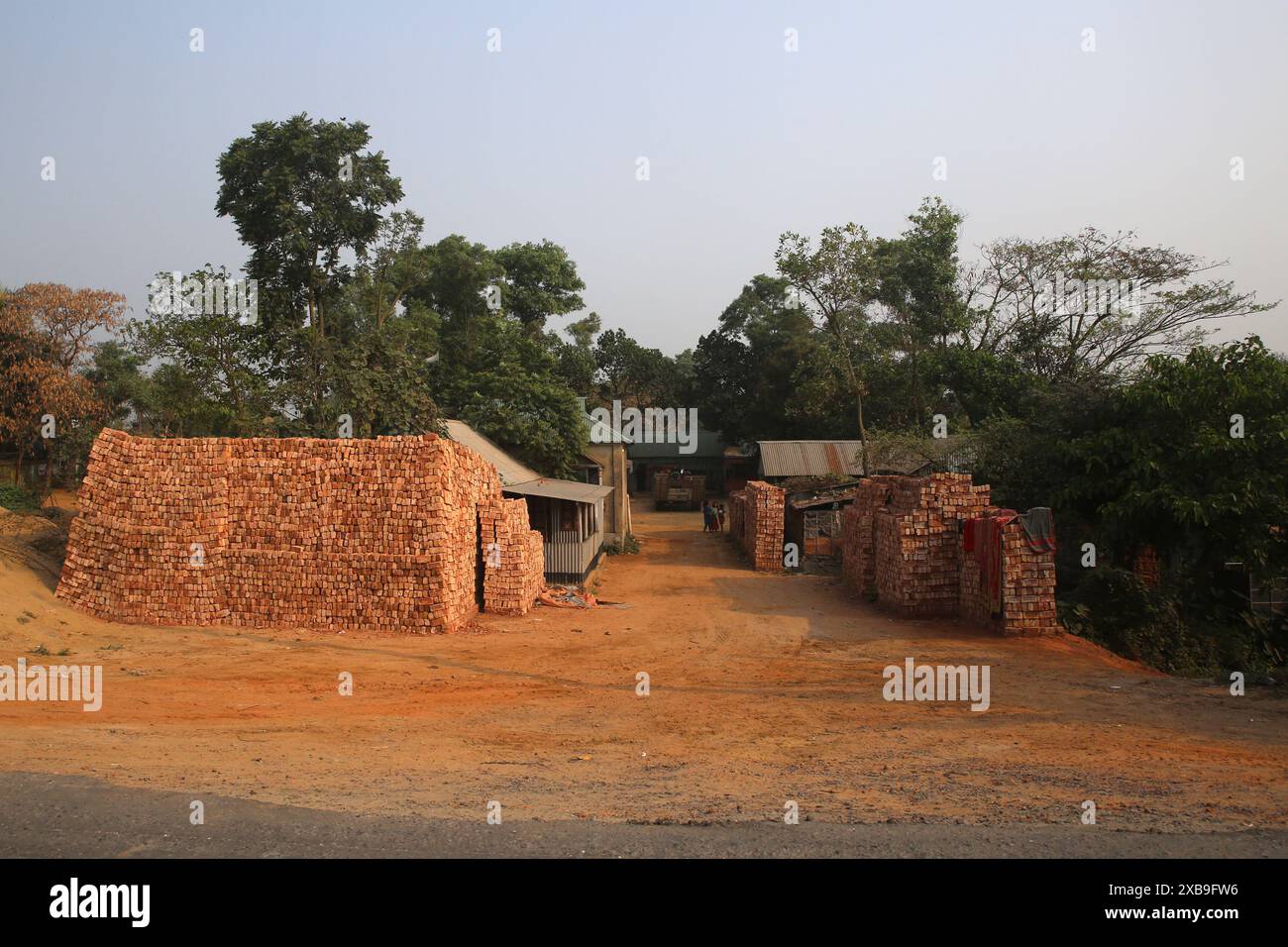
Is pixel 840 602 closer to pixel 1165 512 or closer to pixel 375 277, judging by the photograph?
pixel 1165 512

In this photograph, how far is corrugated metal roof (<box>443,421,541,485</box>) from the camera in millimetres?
23439

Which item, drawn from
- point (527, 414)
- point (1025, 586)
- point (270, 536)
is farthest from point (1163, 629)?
point (527, 414)

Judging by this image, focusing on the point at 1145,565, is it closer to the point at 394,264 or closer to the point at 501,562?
the point at 501,562

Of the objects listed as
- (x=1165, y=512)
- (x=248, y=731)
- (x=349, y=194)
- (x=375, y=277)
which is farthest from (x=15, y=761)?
(x=375, y=277)

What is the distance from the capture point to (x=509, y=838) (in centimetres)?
525

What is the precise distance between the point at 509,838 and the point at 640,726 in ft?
12.3

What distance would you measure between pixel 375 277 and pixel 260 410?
1079cm

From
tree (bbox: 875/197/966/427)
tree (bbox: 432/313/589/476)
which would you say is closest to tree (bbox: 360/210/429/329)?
tree (bbox: 432/313/589/476)

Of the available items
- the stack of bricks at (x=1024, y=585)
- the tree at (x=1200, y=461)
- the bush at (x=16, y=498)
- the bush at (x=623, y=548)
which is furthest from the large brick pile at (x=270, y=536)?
the bush at (x=623, y=548)

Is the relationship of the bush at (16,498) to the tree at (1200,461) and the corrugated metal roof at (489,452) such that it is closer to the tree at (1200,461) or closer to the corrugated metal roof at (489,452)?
the corrugated metal roof at (489,452)

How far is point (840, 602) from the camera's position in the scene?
18562 millimetres

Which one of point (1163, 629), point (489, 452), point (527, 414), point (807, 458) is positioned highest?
point (527, 414)

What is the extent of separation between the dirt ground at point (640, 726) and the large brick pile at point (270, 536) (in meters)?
0.50

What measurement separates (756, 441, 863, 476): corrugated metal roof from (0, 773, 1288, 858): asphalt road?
34404 millimetres
